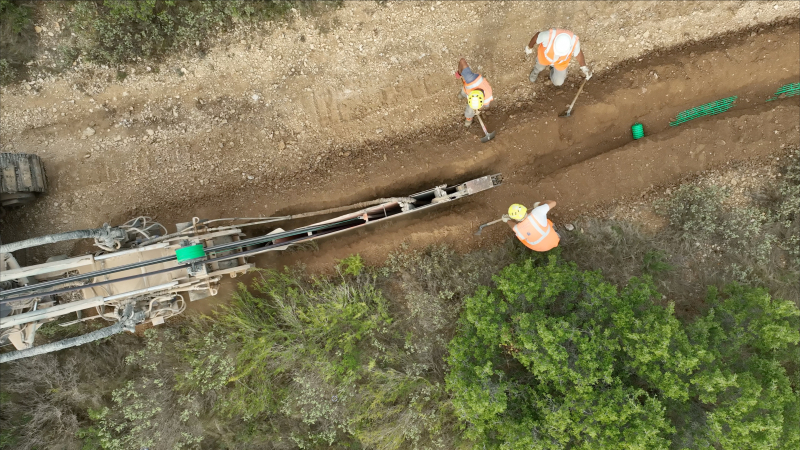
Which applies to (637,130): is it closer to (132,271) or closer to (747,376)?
(747,376)

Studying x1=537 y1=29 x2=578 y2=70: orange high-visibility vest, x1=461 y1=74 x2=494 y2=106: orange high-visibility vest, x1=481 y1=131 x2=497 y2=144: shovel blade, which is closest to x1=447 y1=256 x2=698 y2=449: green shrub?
x1=481 y1=131 x2=497 y2=144: shovel blade

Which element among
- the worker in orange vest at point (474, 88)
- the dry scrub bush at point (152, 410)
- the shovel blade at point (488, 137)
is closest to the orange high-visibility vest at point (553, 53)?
the worker in orange vest at point (474, 88)

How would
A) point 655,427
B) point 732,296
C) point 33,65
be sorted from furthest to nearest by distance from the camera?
point 33,65 < point 732,296 < point 655,427

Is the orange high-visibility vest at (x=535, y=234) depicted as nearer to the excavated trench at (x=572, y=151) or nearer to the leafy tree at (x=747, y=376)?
the excavated trench at (x=572, y=151)

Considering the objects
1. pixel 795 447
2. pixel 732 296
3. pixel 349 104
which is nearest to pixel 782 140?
pixel 732 296

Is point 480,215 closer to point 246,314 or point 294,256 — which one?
point 294,256

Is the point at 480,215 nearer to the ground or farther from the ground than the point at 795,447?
farther from the ground

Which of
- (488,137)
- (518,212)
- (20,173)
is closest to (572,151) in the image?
(488,137)

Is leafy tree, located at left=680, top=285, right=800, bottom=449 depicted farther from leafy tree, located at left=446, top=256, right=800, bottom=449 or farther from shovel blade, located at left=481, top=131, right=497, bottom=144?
shovel blade, located at left=481, top=131, right=497, bottom=144
